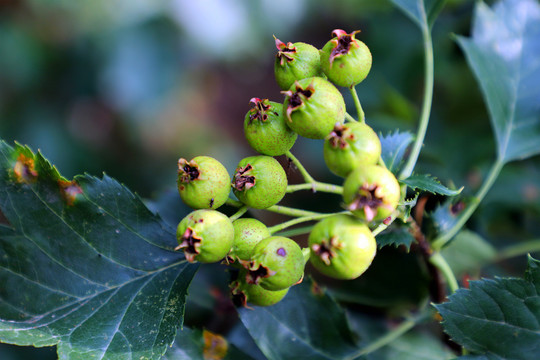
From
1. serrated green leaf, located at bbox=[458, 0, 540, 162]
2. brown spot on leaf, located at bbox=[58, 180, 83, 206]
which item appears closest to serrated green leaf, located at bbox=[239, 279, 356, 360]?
brown spot on leaf, located at bbox=[58, 180, 83, 206]

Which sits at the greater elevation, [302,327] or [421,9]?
[421,9]

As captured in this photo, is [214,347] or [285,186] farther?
[214,347]

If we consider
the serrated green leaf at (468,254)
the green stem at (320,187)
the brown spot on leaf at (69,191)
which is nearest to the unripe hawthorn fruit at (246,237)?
the green stem at (320,187)

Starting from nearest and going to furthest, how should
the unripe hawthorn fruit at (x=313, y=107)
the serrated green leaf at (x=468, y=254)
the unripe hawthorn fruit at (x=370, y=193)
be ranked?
the unripe hawthorn fruit at (x=370, y=193) < the unripe hawthorn fruit at (x=313, y=107) < the serrated green leaf at (x=468, y=254)

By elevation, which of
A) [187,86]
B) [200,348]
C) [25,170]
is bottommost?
[200,348]

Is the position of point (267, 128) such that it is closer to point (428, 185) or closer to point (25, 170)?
point (428, 185)

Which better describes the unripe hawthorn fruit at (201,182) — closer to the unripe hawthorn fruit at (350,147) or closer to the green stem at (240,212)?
the green stem at (240,212)

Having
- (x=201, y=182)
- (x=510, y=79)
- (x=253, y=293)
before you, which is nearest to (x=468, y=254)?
(x=510, y=79)
